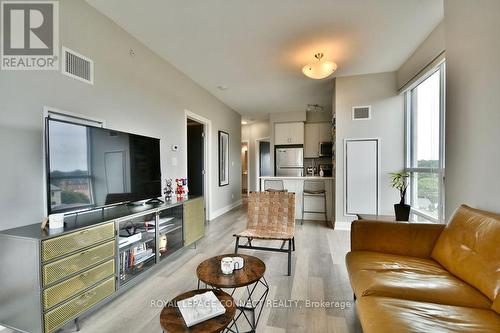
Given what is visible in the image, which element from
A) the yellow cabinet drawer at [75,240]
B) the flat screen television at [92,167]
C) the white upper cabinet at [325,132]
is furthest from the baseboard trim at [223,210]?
the yellow cabinet drawer at [75,240]

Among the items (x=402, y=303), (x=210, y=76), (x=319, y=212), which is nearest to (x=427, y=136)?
(x=319, y=212)

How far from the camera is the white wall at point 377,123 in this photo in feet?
13.0

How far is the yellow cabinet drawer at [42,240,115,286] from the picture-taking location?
1.46 metres

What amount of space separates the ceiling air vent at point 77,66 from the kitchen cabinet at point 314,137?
18.3ft

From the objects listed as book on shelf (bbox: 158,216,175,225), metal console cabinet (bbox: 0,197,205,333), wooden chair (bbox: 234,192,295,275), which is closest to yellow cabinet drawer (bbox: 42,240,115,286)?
metal console cabinet (bbox: 0,197,205,333)

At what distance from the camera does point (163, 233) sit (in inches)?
105

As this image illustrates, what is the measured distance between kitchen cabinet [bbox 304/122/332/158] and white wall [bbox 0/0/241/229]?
3751 millimetres

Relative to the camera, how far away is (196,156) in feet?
17.2

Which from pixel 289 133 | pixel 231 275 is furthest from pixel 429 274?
pixel 289 133

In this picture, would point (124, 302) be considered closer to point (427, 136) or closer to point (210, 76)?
point (210, 76)

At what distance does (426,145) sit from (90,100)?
13.8ft

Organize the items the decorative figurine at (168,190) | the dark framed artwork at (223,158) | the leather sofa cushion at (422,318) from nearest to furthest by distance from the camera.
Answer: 1. the leather sofa cushion at (422,318)
2. the decorative figurine at (168,190)
3. the dark framed artwork at (223,158)

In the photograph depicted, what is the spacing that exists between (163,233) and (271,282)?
1.32 meters

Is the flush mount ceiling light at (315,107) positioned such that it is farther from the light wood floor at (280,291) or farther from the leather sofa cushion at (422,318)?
the leather sofa cushion at (422,318)
